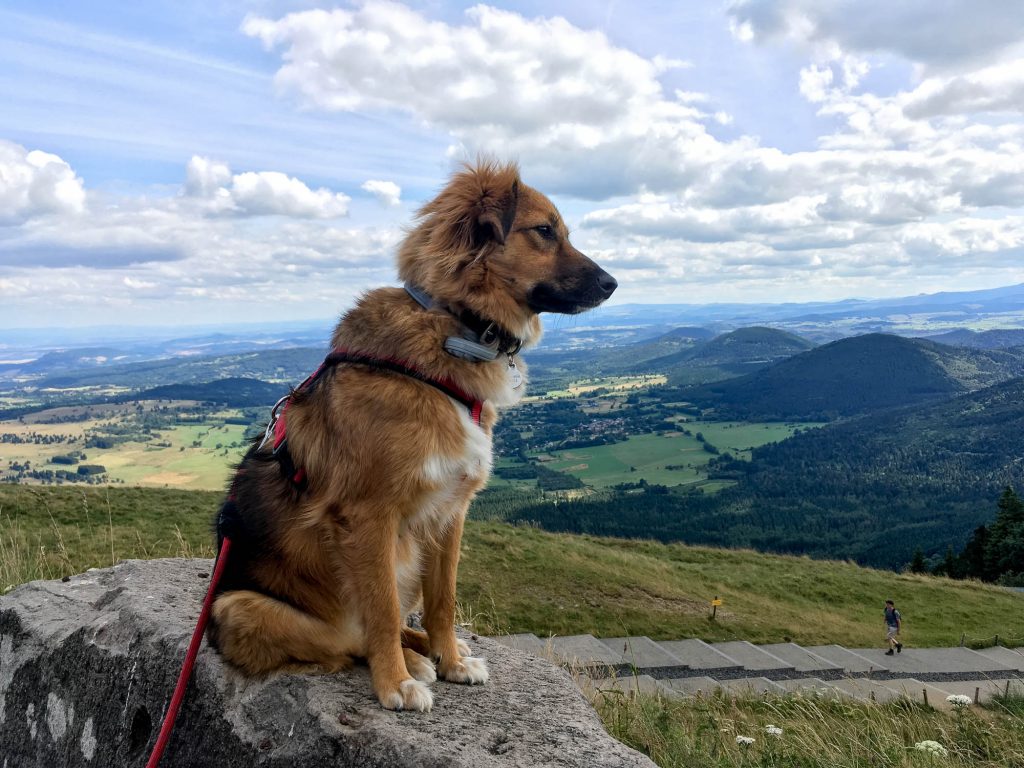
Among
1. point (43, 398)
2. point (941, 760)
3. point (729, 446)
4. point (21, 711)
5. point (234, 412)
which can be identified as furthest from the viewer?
point (43, 398)

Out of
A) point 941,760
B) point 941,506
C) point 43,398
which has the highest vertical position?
point 941,760

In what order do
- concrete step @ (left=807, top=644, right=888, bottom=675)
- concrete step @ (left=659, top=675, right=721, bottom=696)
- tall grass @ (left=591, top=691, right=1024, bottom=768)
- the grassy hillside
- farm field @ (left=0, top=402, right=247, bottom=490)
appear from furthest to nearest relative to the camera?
1. farm field @ (left=0, top=402, right=247, bottom=490)
2. the grassy hillside
3. concrete step @ (left=807, top=644, right=888, bottom=675)
4. concrete step @ (left=659, top=675, right=721, bottom=696)
5. tall grass @ (left=591, top=691, right=1024, bottom=768)

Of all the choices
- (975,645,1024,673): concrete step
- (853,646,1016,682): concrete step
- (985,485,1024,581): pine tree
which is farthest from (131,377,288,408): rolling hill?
(975,645,1024,673): concrete step

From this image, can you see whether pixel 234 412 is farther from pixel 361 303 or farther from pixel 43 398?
pixel 361 303

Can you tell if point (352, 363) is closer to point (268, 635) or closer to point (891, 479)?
point (268, 635)

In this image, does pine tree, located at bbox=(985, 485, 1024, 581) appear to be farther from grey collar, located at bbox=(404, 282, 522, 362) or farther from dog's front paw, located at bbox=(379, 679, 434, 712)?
dog's front paw, located at bbox=(379, 679, 434, 712)

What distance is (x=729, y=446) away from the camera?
521 feet

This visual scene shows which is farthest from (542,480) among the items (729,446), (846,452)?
(846,452)

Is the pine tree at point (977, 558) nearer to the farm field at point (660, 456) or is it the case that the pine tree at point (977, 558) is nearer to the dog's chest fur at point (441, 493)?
the dog's chest fur at point (441, 493)

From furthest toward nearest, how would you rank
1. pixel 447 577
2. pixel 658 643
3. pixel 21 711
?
pixel 658 643 < pixel 21 711 < pixel 447 577

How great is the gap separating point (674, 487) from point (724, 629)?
102598mm

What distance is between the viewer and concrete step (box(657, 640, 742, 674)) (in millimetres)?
16064

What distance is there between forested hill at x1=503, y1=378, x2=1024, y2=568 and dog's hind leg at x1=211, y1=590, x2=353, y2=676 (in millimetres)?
85647

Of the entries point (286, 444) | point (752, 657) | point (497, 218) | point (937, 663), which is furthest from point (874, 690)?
point (286, 444)
